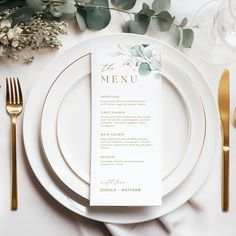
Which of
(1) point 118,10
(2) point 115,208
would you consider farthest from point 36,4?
(2) point 115,208

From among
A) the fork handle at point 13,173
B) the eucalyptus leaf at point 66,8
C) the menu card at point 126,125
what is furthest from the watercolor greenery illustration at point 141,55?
the fork handle at point 13,173

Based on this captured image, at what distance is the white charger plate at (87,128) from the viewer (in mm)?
711

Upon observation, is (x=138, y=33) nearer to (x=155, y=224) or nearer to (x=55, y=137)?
(x=55, y=137)

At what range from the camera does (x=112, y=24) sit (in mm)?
786

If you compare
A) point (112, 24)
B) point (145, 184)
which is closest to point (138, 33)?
point (112, 24)

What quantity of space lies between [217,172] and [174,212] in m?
0.10

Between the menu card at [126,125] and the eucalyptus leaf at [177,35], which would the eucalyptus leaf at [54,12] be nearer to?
the menu card at [126,125]

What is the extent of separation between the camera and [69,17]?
2.54 ft

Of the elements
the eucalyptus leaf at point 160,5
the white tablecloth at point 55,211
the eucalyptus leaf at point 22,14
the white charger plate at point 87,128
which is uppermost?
the eucalyptus leaf at point 160,5

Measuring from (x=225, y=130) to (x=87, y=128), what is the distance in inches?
9.7

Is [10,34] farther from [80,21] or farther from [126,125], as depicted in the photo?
[126,125]

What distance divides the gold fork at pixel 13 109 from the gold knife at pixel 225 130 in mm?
356

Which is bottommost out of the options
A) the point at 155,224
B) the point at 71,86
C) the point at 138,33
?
the point at 155,224

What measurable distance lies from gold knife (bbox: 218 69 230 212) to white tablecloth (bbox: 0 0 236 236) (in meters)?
0.01
